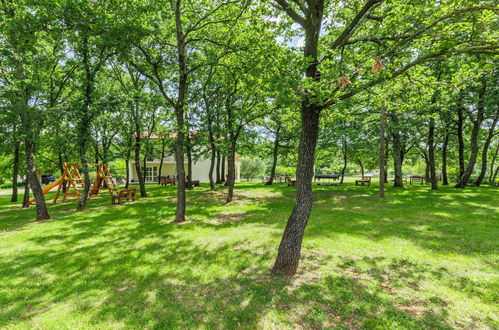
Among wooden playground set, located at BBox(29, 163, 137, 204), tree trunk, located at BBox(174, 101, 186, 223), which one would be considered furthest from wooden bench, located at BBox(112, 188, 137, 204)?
tree trunk, located at BBox(174, 101, 186, 223)

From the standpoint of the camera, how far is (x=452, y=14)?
12.1 feet

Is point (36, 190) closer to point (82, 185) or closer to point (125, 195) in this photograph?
point (125, 195)

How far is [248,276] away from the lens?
15.7 feet

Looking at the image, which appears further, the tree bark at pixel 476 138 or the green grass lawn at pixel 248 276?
the tree bark at pixel 476 138

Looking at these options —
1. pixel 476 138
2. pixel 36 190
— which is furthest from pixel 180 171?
pixel 476 138

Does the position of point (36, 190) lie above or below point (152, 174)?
above

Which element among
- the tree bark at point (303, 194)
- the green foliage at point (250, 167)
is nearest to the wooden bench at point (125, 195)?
the tree bark at point (303, 194)

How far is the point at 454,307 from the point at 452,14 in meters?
4.85

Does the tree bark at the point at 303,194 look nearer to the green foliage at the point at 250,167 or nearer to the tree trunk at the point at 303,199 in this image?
the tree trunk at the point at 303,199

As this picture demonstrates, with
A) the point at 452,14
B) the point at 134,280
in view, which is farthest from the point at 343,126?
the point at 134,280

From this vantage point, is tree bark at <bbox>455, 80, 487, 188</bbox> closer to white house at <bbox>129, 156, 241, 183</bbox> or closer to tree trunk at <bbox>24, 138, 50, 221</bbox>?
tree trunk at <bbox>24, 138, 50, 221</bbox>

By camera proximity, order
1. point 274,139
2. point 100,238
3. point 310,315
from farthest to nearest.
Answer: point 274,139, point 100,238, point 310,315

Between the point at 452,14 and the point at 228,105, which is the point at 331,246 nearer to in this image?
the point at 452,14

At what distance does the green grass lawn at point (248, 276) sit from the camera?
347 cm
